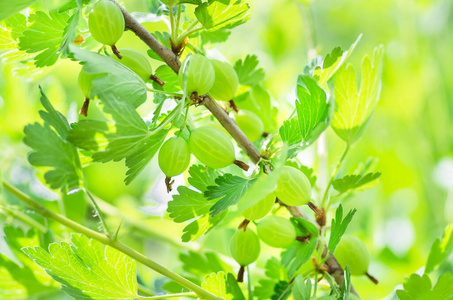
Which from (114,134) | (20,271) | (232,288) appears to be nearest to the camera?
(114,134)

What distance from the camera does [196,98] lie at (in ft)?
1.30

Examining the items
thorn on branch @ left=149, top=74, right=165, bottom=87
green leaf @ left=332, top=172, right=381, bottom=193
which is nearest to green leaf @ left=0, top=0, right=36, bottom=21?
thorn on branch @ left=149, top=74, right=165, bottom=87

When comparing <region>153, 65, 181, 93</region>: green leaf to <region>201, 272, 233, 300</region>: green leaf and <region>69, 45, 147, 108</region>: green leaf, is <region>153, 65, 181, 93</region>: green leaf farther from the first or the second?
<region>201, 272, 233, 300</region>: green leaf

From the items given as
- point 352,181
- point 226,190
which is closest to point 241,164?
point 226,190

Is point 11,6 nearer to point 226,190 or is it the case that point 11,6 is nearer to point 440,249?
point 226,190

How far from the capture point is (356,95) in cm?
49

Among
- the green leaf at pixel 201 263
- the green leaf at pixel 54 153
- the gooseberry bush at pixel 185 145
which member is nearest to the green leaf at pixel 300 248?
the gooseberry bush at pixel 185 145

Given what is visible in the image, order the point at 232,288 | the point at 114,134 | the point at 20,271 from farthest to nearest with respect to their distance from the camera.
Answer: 1. the point at 20,271
2. the point at 232,288
3. the point at 114,134

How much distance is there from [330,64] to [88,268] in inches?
11.7

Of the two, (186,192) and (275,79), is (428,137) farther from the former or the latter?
(186,192)

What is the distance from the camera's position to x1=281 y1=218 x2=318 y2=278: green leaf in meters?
0.43

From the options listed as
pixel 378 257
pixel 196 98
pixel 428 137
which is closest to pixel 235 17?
pixel 196 98

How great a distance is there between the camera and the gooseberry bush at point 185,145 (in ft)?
1.16

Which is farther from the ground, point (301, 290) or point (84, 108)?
point (84, 108)
